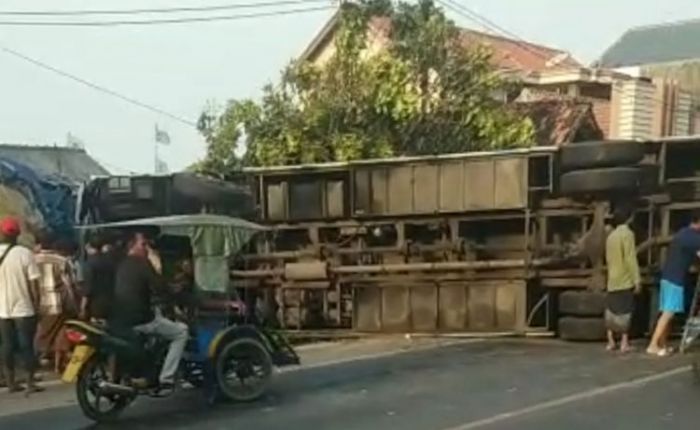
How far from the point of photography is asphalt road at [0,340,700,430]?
388 inches

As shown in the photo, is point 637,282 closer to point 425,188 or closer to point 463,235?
point 463,235

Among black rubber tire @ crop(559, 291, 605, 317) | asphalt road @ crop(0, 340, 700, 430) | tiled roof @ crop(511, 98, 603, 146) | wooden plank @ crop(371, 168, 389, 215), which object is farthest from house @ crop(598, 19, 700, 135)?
asphalt road @ crop(0, 340, 700, 430)

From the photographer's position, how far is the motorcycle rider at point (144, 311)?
1062 cm

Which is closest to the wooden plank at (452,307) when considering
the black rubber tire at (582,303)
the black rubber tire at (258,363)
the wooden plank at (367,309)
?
the wooden plank at (367,309)

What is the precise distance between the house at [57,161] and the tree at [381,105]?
7.35ft

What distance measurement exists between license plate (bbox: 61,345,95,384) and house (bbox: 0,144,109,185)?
944cm

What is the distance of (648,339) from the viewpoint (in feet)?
50.6

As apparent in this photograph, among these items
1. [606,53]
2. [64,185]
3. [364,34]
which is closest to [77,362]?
[64,185]

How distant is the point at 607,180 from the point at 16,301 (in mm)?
7743

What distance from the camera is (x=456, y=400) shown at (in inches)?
432

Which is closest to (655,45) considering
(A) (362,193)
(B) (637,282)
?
(A) (362,193)

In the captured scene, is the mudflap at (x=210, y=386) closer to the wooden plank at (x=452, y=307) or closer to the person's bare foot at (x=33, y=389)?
the person's bare foot at (x=33, y=389)

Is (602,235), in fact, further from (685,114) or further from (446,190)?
(685,114)

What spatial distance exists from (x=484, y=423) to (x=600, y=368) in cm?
365
